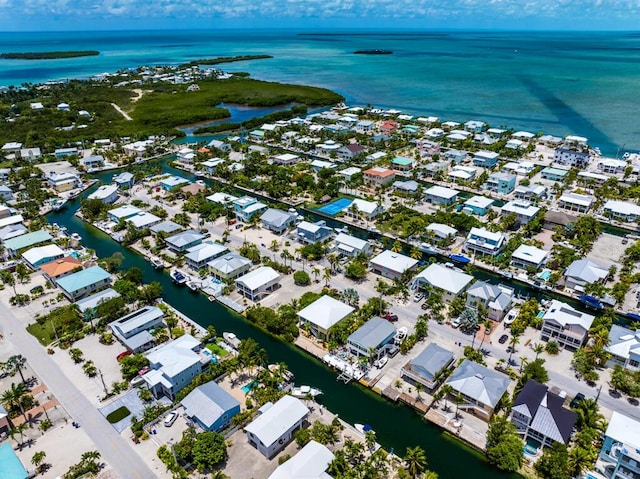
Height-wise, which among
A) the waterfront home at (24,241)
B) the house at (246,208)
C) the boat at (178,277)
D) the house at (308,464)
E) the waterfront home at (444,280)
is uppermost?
the waterfront home at (444,280)

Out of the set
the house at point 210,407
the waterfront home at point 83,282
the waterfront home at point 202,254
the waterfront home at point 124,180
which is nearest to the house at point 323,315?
the house at point 210,407

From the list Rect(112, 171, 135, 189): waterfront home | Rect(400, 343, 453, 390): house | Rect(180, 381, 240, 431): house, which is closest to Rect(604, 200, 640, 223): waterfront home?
Rect(400, 343, 453, 390): house

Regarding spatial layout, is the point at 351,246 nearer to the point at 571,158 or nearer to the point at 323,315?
the point at 323,315

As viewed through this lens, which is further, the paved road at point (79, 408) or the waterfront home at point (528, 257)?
the waterfront home at point (528, 257)

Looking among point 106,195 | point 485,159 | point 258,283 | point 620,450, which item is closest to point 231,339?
point 258,283

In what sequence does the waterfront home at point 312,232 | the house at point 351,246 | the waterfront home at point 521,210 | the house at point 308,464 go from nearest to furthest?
the house at point 308,464
the house at point 351,246
the waterfront home at point 312,232
the waterfront home at point 521,210

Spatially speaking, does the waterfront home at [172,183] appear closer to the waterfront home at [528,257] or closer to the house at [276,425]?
the house at [276,425]
